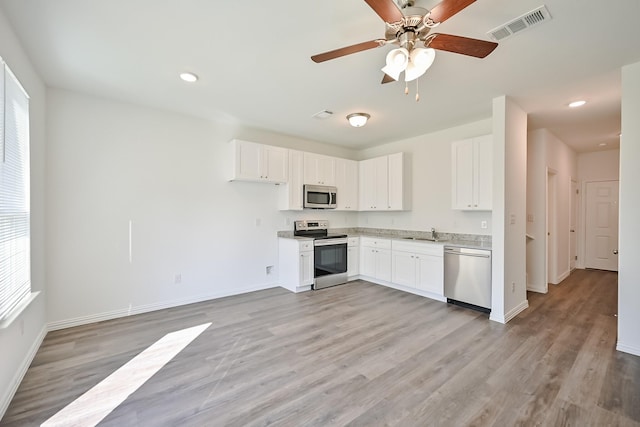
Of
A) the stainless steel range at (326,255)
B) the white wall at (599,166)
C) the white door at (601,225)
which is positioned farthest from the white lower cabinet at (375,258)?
the white wall at (599,166)

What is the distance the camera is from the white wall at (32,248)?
6.45 feet

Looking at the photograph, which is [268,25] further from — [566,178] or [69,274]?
[566,178]

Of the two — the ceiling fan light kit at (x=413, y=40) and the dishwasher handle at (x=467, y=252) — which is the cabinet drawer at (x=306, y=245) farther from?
the ceiling fan light kit at (x=413, y=40)

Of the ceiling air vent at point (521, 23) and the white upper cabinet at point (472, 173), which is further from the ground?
the ceiling air vent at point (521, 23)

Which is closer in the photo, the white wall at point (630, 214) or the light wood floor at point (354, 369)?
the light wood floor at point (354, 369)

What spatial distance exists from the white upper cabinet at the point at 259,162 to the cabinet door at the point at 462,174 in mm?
2608

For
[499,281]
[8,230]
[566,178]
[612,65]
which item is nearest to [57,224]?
[8,230]

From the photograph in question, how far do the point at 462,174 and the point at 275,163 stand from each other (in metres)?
2.84

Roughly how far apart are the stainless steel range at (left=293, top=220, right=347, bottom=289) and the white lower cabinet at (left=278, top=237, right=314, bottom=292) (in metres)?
0.12

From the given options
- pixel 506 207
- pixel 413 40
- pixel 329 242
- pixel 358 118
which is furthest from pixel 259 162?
pixel 506 207

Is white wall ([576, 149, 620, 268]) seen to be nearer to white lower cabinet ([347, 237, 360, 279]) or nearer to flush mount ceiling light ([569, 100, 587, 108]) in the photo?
flush mount ceiling light ([569, 100, 587, 108])

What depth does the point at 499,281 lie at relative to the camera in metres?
3.36

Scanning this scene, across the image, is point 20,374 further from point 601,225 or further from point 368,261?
point 601,225

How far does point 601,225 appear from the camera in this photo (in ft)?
20.1
